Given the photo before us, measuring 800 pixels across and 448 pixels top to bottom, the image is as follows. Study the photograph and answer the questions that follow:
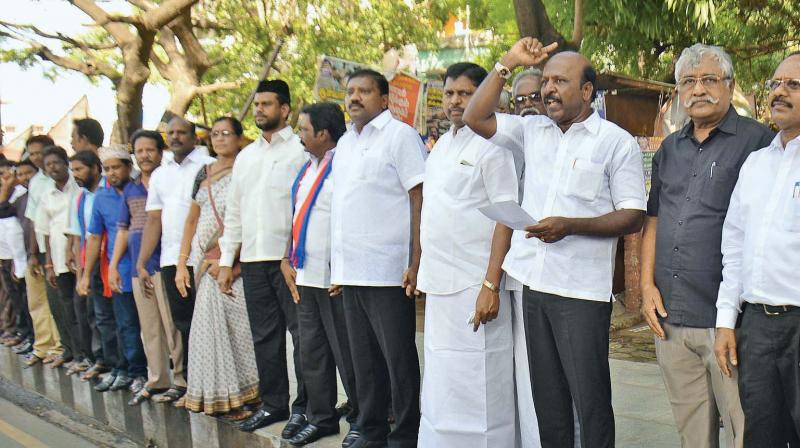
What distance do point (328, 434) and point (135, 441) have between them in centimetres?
212

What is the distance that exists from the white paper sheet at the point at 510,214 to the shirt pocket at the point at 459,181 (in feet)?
1.74

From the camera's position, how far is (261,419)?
5.01 meters

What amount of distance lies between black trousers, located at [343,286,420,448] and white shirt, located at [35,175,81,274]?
12.6ft

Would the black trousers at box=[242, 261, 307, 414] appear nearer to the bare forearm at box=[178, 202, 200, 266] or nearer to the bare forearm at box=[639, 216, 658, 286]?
the bare forearm at box=[178, 202, 200, 266]

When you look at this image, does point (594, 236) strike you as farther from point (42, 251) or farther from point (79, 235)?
point (42, 251)

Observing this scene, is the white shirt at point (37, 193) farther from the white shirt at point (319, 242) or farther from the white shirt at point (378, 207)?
the white shirt at point (378, 207)

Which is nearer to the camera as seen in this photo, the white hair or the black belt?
the black belt

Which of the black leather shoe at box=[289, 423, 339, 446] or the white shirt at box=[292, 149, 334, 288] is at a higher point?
the white shirt at box=[292, 149, 334, 288]

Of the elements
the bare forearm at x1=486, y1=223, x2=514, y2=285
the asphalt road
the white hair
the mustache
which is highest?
the white hair

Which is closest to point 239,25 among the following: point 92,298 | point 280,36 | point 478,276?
point 280,36

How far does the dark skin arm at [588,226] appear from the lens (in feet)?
10.3

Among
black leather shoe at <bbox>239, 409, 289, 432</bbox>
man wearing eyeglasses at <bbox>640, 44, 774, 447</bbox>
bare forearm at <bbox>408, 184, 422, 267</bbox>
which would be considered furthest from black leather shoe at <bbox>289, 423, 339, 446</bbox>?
man wearing eyeglasses at <bbox>640, 44, 774, 447</bbox>

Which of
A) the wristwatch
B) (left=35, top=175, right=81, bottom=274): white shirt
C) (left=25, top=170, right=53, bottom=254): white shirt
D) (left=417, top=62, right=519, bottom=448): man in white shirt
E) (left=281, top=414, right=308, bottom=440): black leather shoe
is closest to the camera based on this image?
the wristwatch

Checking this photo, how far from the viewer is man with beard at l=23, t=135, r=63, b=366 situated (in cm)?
784
